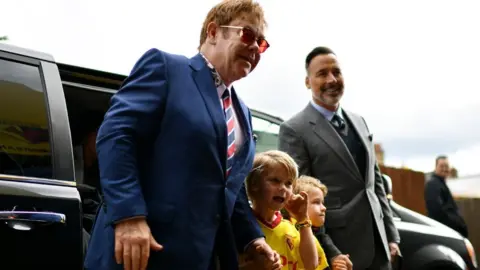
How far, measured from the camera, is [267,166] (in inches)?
102

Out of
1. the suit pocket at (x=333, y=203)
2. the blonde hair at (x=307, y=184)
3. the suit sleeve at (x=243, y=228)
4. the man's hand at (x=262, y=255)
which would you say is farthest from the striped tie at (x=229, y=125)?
the suit pocket at (x=333, y=203)

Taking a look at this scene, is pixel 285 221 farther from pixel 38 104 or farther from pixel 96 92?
pixel 96 92

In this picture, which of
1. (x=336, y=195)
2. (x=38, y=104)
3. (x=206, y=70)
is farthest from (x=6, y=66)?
(x=336, y=195)

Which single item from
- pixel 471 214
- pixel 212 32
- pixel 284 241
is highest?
pixel 212 32

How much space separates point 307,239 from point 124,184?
1.21 metres

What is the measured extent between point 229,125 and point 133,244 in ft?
1.61

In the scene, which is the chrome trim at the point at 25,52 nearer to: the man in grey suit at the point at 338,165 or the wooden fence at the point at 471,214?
the man in grey suit at the point at 338,165

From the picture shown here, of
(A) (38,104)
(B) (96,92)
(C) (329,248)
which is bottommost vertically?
(C) (329,248)

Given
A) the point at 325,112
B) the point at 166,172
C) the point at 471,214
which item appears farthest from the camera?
the point at 471,214

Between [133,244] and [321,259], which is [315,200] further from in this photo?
[133,244]

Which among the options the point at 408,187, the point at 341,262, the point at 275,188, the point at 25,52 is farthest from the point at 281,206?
the point at 408,187

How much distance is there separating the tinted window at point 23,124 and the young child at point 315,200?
113 centimetres

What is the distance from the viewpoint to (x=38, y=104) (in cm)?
246

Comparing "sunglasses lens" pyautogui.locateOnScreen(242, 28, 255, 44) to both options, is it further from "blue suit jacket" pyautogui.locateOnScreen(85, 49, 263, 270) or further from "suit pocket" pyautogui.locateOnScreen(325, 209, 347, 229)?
"suit pocket" pyautogui.locateOnScreen(325, 209, 347, 229)
